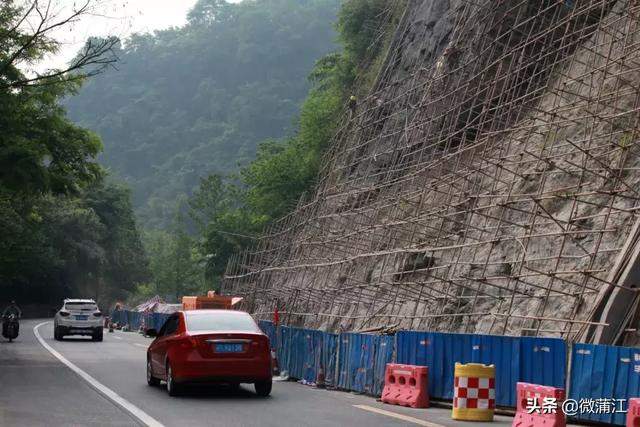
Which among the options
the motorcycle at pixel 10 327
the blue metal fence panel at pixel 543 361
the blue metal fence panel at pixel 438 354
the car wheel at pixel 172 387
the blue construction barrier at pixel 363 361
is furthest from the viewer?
the motorcycle at pixel 10 327

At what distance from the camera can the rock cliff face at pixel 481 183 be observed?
23.4 m

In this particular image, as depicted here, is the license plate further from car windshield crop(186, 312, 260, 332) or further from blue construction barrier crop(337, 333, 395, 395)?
blue construction barrier crop(337, 333, 395, 395)

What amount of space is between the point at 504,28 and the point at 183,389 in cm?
2468

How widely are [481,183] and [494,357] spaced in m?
15.4

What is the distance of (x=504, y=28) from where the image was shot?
3728 centimetres

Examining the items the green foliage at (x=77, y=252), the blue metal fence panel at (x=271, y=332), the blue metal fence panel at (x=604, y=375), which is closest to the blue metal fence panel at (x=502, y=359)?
the blue metal fence panel at (x=604, y=375)

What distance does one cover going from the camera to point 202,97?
16500cm

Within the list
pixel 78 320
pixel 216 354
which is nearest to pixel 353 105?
pixel 78 320

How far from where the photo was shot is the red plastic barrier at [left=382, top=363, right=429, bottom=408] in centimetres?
1595

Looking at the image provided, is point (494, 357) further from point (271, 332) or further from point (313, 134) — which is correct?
point (313, 134)

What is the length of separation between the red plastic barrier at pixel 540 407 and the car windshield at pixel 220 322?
18.4 ft

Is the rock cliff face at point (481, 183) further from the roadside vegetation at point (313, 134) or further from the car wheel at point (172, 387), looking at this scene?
the car wheel at point (172, 387)

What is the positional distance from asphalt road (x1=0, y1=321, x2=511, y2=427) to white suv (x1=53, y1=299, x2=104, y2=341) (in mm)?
14238

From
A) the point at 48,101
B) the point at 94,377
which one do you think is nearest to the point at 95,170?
the point at 48,101
